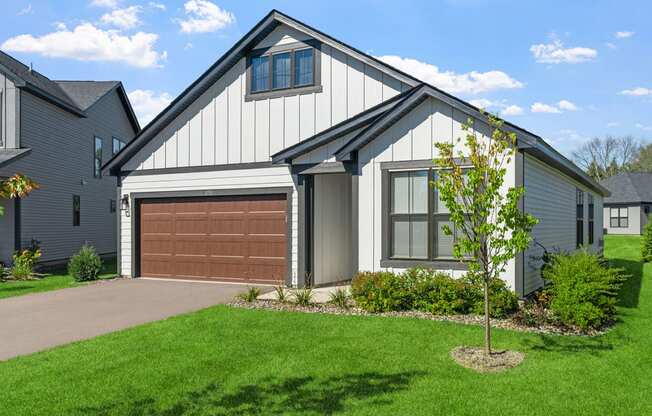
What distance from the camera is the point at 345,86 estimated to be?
12430mm

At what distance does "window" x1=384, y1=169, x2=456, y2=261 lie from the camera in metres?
9.88

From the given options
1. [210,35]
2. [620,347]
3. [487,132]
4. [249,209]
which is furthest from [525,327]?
[210,35]

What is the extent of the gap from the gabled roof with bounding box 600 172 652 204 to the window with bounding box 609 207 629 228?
84cm

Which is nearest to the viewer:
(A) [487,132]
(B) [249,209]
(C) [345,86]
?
(A) [487,132]

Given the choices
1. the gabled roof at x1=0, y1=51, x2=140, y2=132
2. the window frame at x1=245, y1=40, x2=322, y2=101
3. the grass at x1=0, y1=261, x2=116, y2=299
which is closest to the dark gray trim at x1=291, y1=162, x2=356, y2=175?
the window frame at x1=245, y1=40, x2=322, y2=101

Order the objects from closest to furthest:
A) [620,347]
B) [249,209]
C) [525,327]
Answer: [620,347], [525,327], [249,209]

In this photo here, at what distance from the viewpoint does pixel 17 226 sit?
17703 millimetres

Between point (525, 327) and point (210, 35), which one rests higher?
point (210, 35)

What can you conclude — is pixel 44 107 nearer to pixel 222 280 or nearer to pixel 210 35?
pixel 210 35

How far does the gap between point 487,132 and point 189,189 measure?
833 centimetres

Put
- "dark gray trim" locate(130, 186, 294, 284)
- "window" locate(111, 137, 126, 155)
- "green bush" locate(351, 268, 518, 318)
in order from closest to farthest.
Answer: "green bush" locate(351, 268, 518, 318) < "dark gray trim" locate(130, 186, 294, 284) < "window" locate(111, 137, 126, 155)

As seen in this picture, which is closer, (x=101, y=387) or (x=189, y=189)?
(x=101, y=387)

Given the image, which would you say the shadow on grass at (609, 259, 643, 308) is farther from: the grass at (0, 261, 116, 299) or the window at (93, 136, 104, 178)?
the window at (93, 136, 104, 178)

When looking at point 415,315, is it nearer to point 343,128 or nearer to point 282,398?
point 282,398
